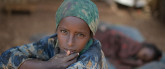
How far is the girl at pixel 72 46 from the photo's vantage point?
5.42ft

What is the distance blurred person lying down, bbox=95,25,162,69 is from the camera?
4938mm

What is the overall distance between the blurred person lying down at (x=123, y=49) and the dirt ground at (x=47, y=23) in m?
1.05

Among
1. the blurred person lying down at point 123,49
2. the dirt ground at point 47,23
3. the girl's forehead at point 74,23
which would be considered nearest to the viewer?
the girl's forehead at point 74,23

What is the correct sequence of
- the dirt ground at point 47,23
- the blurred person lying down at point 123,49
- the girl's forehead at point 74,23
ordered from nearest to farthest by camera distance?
the girl's forehead at point 74,23, the blurred person lying down at point 123,49, the dirt ground at point 47,23

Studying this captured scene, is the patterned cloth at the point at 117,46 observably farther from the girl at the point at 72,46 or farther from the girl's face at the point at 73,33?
the girl's face at the point at 73,33

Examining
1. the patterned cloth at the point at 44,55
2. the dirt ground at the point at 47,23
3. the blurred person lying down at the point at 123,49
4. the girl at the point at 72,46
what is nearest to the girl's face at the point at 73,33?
the girl at the point at 72,46

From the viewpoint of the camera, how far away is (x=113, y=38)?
498cm

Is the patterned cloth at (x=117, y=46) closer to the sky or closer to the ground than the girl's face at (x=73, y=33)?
closer to the ground

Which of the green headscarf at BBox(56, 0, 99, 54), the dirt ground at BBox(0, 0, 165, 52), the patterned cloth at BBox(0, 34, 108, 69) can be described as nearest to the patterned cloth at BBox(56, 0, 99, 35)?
the green headscarf at BBox(56, 0, 99, 54)

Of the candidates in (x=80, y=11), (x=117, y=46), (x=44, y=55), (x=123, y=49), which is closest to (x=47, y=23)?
(x=117, y=46)

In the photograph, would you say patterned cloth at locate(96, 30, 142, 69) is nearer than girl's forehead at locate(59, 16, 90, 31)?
No

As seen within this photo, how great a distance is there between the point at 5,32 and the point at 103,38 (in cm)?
283

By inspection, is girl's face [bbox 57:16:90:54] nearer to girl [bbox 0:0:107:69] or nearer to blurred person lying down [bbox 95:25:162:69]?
girl [bbox 0:0:107:69]

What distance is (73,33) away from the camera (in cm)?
165
